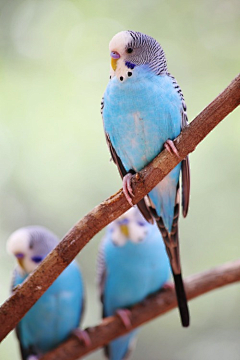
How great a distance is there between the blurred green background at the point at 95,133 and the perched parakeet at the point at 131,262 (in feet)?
2.34

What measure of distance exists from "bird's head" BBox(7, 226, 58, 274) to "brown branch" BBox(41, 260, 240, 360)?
0.45 metres

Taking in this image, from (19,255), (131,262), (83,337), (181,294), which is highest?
(19,255)

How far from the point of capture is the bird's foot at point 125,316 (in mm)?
2398

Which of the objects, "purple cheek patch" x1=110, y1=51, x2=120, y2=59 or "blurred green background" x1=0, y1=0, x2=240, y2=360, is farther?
"blurred green background" x1=0, y1=0, x2=240, y2=360

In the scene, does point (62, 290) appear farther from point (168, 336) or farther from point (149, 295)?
point (168, 336)

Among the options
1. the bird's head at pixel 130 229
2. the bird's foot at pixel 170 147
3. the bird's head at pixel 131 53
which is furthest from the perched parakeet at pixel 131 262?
the bird's head at pixel 131 53

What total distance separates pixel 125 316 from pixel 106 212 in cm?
101

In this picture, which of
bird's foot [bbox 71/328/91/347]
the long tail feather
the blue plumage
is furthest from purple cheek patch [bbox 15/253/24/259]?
the long tail feather

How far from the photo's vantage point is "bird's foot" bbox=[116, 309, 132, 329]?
2398mm

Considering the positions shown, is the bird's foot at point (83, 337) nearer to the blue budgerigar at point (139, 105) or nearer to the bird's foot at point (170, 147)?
the blue budgerigar at point (139, 105)

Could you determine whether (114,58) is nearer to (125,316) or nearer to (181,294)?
(181,294)

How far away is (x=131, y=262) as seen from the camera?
2510 mm

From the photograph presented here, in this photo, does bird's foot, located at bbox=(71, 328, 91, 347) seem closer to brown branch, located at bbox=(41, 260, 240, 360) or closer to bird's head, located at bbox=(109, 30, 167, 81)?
brown branch, located at bbox=(41, 260, 240, 360)

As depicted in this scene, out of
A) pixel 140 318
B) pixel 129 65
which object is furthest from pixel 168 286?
pixel 129 65
